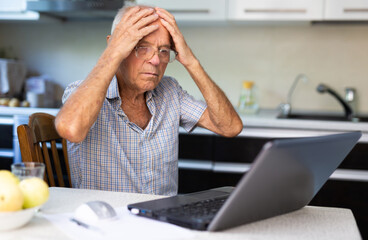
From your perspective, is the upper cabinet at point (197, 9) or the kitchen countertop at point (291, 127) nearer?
the kitchen countertop at point (291, 127)

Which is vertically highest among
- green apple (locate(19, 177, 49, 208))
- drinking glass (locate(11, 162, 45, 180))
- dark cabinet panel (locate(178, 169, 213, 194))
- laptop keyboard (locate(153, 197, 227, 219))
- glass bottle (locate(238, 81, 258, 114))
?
drinking glass (locate(11, 162, 45, 180))

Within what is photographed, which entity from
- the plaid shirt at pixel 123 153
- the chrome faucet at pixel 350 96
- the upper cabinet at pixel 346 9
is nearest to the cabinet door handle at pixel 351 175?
the chrome faucet at pixel 350 96

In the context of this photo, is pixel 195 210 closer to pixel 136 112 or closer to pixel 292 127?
pixel 136 112

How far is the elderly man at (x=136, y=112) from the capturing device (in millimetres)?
1425

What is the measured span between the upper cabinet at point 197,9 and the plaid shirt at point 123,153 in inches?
49.0

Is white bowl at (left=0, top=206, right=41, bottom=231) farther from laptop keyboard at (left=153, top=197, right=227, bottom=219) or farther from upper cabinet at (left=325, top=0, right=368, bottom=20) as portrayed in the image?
upper cabinet at (left=325, top=0, right=368, bottom=20)

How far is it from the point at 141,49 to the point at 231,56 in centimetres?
165

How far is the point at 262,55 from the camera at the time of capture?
301 centimetres

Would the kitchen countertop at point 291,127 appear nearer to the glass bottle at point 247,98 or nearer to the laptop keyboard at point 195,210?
the glass bottle at point 247,98

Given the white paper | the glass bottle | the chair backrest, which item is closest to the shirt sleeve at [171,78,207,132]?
the chair backrest

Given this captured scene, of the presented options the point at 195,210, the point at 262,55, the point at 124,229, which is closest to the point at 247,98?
the point at 262,55

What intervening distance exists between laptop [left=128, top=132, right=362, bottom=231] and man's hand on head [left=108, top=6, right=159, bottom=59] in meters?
0.56

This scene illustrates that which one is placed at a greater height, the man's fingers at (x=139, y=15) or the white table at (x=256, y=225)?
the man's fingers at (x=139, y=15)

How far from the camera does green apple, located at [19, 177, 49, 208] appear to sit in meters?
0.87
